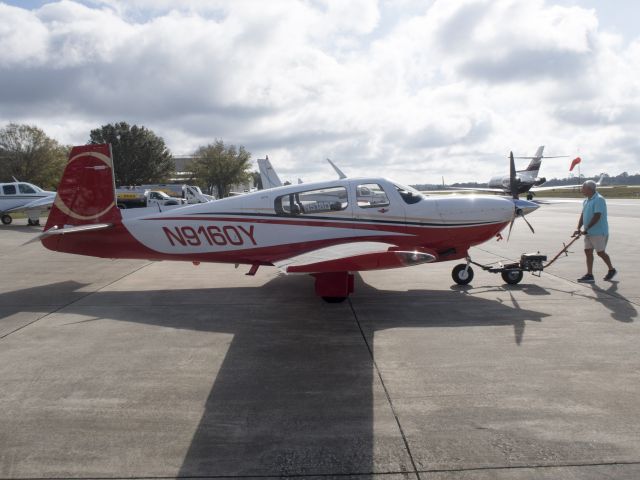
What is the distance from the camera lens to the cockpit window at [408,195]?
8.54m

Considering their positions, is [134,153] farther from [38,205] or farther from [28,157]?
[38,205]

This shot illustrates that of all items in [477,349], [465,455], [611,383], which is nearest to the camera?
[465,455]

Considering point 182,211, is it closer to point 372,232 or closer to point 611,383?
point 372,232

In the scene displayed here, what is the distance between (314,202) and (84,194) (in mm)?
4290

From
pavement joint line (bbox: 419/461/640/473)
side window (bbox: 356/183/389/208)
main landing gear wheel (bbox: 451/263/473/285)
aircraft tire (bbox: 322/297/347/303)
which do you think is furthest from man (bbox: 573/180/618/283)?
pavement joint line (bbox: 419/461/640/473)

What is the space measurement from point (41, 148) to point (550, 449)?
6990 cm

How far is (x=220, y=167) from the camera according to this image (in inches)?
2680

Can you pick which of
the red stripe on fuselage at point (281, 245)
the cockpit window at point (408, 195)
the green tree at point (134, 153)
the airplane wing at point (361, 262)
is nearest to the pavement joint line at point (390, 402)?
the airplane wing at point (361, 262)

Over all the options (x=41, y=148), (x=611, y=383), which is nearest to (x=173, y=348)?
(x=611, y=383)

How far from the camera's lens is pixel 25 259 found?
13.4 meters

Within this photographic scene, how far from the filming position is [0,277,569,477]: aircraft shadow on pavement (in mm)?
3424

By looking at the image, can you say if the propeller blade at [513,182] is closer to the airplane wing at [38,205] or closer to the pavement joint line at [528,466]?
the pavement joint line at [528,466]

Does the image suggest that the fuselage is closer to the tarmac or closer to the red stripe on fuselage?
the red stripe on fuselage

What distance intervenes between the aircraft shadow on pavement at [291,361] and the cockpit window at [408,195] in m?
1.65
